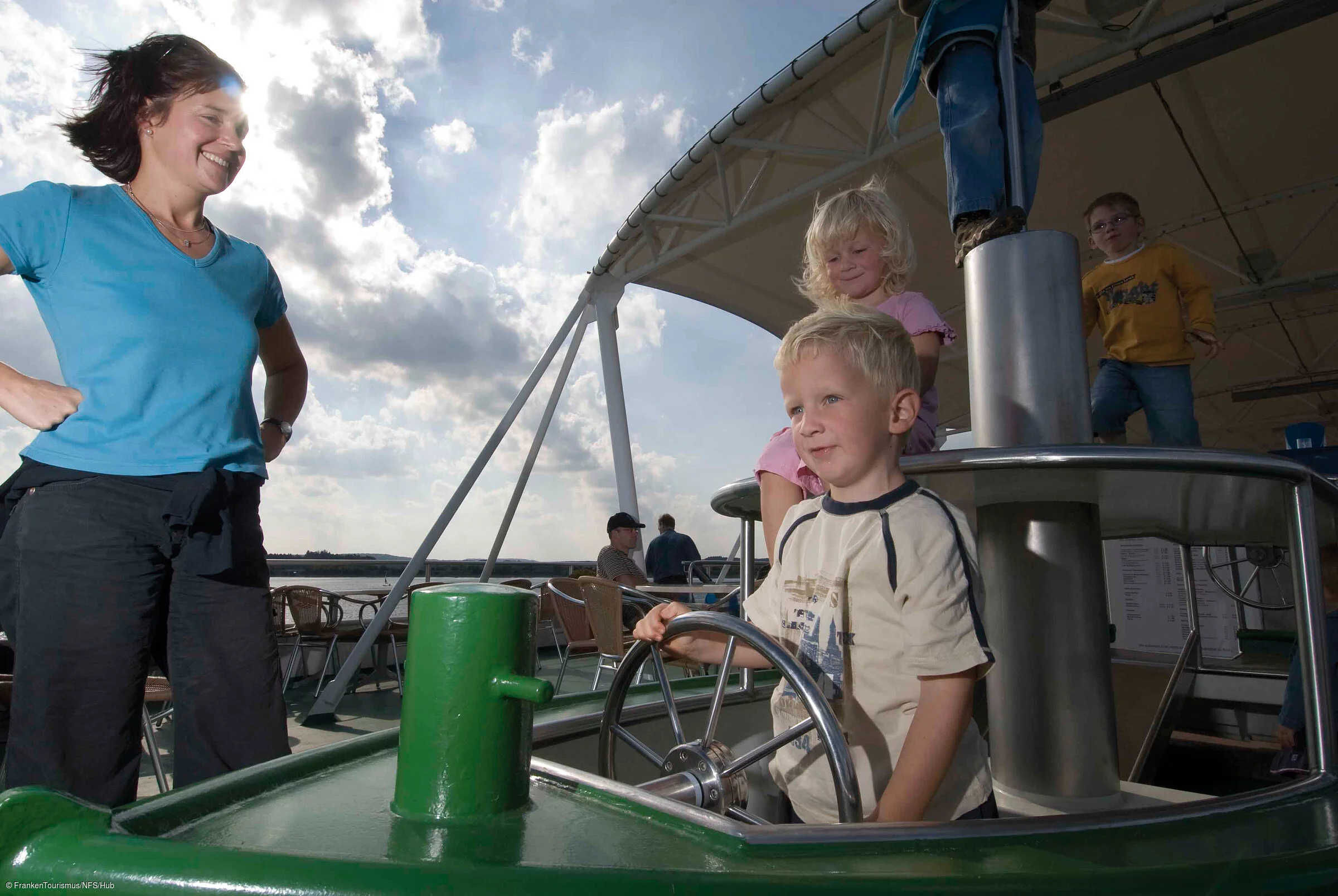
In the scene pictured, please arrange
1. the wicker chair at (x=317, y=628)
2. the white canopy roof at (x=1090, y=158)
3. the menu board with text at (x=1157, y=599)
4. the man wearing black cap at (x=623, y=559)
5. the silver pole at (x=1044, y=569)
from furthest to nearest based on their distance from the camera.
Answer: the man wearing black cap at (x=623, y=559) < the wicker chair at (x=317, y=628) < the white canopy roof at (x=1090, y=158) < the menu board with text at (x=1157, y=599) < the silver pole at (x=1044, y=569)

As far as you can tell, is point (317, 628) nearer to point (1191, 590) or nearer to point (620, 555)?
point (620, 555)

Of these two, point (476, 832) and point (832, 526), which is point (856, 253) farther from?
point (476, 832)

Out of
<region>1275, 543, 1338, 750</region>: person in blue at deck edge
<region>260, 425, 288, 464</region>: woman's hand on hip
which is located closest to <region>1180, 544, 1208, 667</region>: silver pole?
<region>1275, 543, 1338, 750</region>: person in blue at deck edge

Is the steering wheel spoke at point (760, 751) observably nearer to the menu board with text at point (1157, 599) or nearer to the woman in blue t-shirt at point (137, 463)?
the woman in blue t-shirt at point (137, 463)

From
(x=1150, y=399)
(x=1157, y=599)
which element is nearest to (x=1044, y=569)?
(x=1150, y=399)

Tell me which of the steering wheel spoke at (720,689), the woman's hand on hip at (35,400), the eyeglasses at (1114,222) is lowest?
the steering wheel spoke at (720,689)

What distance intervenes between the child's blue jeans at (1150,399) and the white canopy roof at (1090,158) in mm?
2521

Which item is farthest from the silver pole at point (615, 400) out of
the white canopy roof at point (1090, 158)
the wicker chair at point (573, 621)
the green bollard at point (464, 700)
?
the green bollard at point (464, 700)

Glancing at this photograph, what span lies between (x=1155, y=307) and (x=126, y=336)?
10.8 feet

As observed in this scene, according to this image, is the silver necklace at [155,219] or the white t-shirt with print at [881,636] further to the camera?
the silver necklace at [155,219]

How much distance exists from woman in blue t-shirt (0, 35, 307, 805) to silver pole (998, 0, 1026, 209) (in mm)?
1511

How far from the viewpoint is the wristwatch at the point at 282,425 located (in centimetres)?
157

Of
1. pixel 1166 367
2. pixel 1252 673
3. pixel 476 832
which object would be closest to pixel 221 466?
pixel 476 832

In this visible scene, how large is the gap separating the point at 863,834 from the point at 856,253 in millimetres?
1244
